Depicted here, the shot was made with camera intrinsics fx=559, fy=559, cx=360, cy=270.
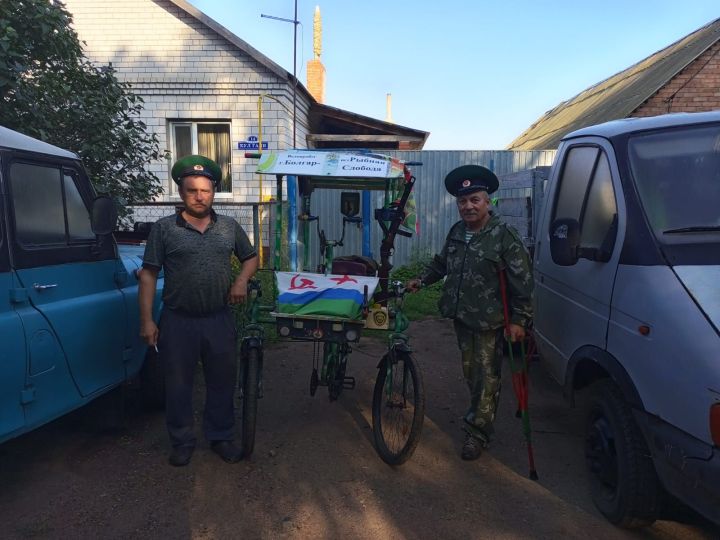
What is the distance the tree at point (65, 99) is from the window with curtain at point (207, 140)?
4.88 metres

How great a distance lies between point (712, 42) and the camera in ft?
44.6

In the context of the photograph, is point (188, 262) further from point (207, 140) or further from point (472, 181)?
point (207, 140)

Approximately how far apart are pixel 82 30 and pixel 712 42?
47.3 ft

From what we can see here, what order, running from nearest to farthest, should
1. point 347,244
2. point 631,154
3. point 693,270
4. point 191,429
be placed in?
point 693,270
point 631,154
point 191,429
point 347,244

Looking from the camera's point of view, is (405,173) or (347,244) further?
(347,244)

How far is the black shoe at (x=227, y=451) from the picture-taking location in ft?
12.1

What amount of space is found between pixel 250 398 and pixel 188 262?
0.96 m

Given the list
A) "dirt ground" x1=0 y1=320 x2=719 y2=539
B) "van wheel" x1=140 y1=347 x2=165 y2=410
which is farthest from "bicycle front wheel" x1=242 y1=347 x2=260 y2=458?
"van wheel" x1=140 y1=347 x2=165 y2=410

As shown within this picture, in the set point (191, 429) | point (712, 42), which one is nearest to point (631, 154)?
point (191, 429)

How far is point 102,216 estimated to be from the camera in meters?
3.46

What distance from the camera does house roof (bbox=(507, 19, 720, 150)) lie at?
1352 centimetres

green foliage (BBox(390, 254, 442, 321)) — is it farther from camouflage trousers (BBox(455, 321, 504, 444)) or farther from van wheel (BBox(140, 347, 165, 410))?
van wheel (BBox(140, 347, 165, 410))

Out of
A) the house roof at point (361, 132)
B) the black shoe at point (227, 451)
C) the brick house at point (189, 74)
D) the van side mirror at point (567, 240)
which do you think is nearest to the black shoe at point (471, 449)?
the van side mirror at point (567, 240)

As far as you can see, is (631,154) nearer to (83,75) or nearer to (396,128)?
(83,75)
